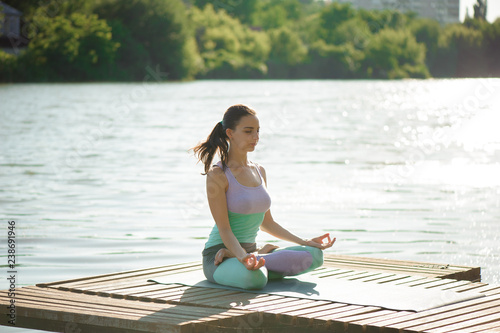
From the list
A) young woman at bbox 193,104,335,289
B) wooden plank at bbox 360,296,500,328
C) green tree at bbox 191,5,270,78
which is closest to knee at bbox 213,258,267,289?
young woman at bbox 193,104,335,289

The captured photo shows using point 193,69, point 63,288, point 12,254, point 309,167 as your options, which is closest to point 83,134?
point 309,167

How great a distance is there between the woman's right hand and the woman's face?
A: 72 cm

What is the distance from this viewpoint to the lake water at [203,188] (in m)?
10.2

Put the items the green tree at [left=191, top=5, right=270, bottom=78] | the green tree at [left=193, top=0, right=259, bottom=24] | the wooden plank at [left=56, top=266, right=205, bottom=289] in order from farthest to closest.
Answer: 1. the green tree at [left=193, top=0, right=259, bottom=24]
2. the green tree at [left=191, top=5, right=270, bottom=78]
3. the wooden plank at [left=56, top=266, right=205, bottom=289]

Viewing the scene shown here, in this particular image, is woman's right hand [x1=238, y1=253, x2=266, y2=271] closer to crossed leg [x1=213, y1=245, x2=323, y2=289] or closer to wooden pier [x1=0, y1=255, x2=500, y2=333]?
crossed leg [x1=213, y1=245, x2=323, y2=289]

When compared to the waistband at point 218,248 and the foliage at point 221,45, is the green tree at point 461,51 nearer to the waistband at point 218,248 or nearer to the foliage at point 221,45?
the foliage at point 221,45

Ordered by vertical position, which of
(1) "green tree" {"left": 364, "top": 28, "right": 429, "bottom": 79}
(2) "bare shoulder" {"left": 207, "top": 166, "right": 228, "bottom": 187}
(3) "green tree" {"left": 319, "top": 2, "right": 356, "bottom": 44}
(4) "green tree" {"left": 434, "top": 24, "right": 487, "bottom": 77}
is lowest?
(2) "bare shoulder" {"left": 207, "top": 166, "right": 228, "bottom": 187}

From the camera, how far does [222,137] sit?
610 cm

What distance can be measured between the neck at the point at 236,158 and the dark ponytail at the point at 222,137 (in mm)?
40

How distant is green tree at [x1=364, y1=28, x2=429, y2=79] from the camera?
269 ft

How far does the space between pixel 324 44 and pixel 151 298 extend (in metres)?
92.7

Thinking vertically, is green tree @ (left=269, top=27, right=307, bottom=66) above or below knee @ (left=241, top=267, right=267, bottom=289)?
above

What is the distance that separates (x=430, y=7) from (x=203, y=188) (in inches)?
2749

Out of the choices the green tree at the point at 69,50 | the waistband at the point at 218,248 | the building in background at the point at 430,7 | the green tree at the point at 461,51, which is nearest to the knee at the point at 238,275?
the waistband at the point at 218,248
